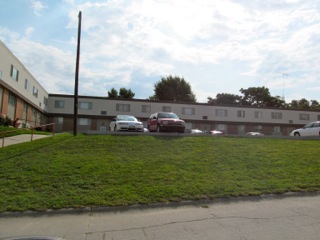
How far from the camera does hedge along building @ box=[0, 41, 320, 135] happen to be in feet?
111

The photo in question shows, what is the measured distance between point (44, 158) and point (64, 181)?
2766 millimetres

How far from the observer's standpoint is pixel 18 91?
28.7 meters

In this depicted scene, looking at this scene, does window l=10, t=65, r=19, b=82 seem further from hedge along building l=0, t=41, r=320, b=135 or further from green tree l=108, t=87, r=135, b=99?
green tree l=108, t=87, r=135, b=99

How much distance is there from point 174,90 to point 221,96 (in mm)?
19298

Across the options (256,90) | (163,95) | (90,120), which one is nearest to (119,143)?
(90,120)

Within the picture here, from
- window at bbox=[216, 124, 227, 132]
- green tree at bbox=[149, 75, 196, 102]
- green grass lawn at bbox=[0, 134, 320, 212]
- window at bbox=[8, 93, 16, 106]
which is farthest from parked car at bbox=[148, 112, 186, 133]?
green tree at bbox=[149, 75, 196, 102]

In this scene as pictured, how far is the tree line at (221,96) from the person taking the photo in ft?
212

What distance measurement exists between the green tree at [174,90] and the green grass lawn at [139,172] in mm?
49918

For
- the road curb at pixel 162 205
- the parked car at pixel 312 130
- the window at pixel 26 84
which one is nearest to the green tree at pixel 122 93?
the window at pixel 26 84

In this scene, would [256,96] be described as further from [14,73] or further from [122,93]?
[14,73]

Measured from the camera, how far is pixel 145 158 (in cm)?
1138

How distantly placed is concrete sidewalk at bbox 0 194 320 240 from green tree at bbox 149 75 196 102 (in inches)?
2253

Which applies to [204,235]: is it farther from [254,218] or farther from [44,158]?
[44,158]

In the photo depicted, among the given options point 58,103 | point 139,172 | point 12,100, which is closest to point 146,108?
point 58,103
